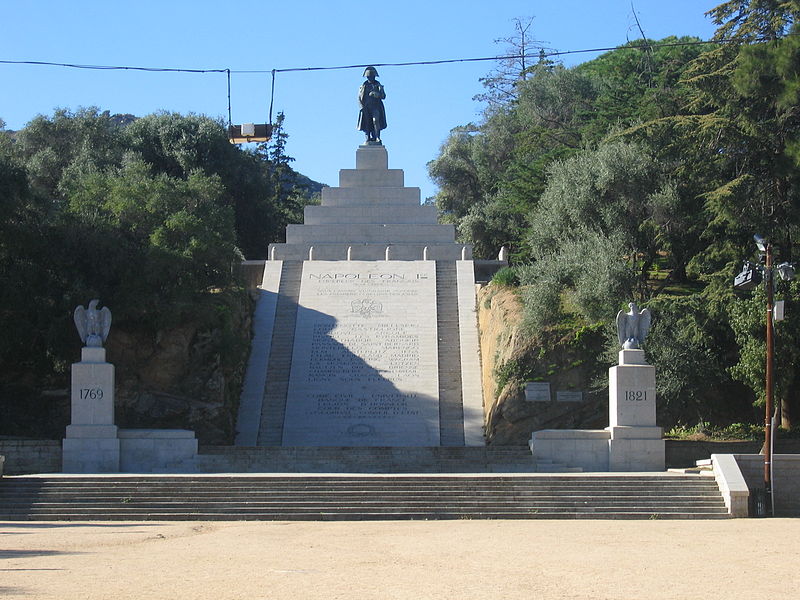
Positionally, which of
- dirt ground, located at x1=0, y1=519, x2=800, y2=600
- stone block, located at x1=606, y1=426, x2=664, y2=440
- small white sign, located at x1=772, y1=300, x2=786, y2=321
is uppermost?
small white sign, located at x1=772, y1=300, x2=786, y2=321

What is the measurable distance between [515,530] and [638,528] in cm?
201

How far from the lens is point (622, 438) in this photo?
23594mm

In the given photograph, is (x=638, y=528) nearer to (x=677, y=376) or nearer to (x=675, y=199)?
(x=677, y=376)

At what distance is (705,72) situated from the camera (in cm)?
3241

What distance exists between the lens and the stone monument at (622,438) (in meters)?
23.5

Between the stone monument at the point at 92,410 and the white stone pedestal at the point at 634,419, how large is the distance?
10.6m

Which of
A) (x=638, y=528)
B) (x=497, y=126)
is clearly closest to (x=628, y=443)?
(x=638, y=528)

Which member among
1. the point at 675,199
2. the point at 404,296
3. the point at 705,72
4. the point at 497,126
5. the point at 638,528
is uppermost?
the point at 497,126

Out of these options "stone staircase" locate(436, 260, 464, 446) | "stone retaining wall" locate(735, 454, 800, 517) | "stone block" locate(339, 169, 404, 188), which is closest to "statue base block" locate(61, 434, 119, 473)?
"stone staircase" locate(436, 260, 464, 446)

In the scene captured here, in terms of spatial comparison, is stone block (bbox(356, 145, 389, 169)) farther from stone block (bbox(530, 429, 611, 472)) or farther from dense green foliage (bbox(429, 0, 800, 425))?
stone block (bbox(530, 429, 611, 472))

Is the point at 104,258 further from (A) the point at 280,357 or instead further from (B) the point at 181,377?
(A) the point at 280,357

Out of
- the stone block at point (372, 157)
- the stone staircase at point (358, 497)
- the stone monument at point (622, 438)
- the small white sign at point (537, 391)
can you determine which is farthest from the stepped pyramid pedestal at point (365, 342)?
the stone staircase at point (358, 497)

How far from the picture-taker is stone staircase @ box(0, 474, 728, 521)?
19203 millimetres

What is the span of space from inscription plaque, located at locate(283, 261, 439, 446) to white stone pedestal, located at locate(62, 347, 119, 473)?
533cm
